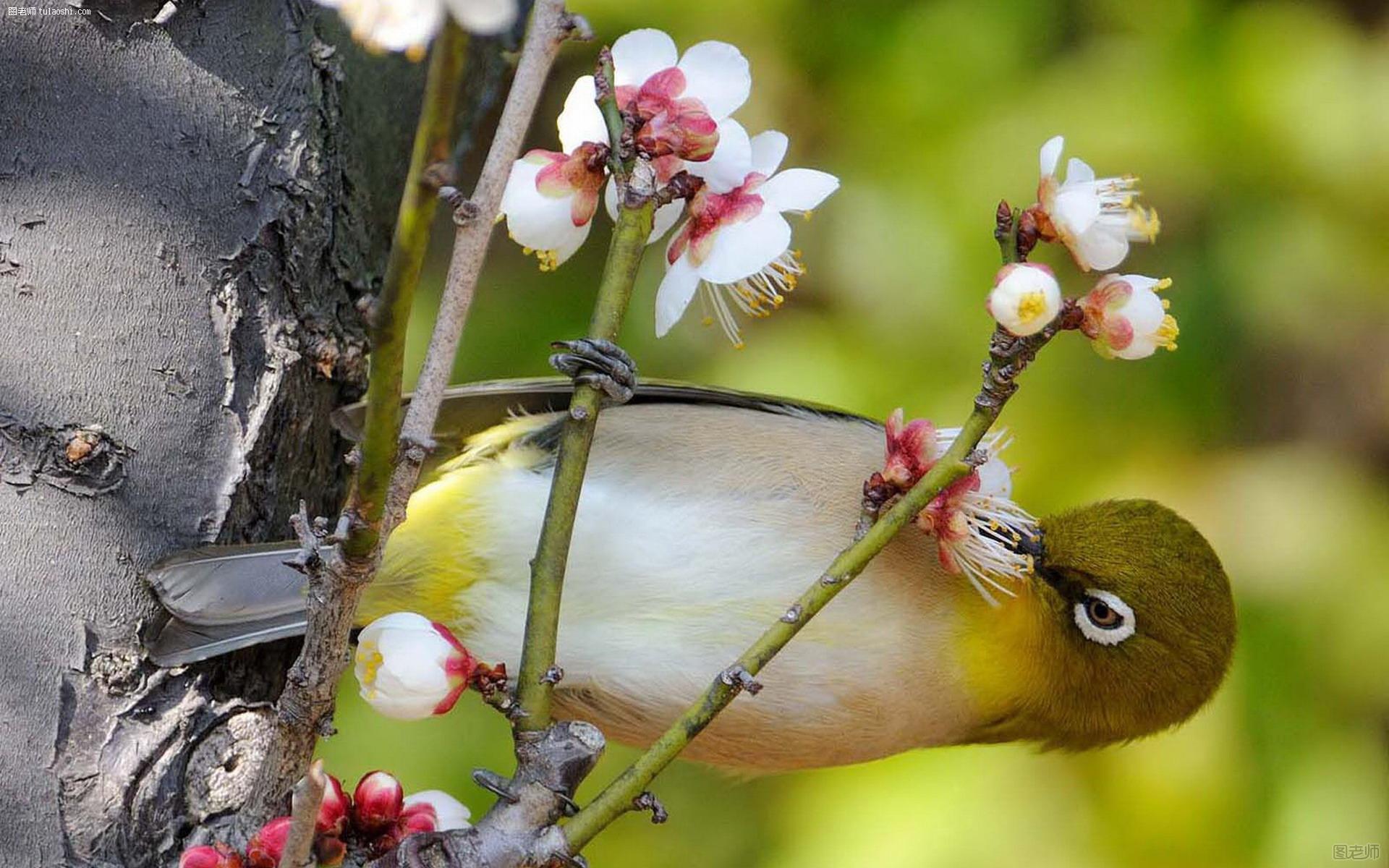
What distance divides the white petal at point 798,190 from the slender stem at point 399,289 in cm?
45

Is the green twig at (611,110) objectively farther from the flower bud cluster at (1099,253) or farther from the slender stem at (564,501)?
the flower bud cluster at (1099,253)

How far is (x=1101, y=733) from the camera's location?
6.33 ft

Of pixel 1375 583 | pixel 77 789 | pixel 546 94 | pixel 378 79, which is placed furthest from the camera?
pixel 546 94

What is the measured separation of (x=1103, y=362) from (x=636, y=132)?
5.75 feet

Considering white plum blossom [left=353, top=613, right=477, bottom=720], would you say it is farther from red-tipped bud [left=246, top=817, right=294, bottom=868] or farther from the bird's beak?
the bird's beak

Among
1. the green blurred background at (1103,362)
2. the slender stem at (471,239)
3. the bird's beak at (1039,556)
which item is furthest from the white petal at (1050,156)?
the green blurred background at (1103,362)

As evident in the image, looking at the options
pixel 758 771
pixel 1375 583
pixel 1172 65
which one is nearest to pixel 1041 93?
pixel 1172 65

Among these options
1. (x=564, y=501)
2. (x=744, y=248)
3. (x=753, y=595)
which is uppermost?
(x=744, y=248)

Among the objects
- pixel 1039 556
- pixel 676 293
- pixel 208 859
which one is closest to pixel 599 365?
pixel 676 293

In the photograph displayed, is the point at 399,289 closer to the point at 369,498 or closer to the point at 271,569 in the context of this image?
the point at 369,498

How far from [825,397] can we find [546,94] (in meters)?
1.21

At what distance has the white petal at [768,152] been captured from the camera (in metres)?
1.24

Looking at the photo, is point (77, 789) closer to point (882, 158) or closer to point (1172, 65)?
point (882, 158)

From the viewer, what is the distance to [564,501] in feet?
3.44
